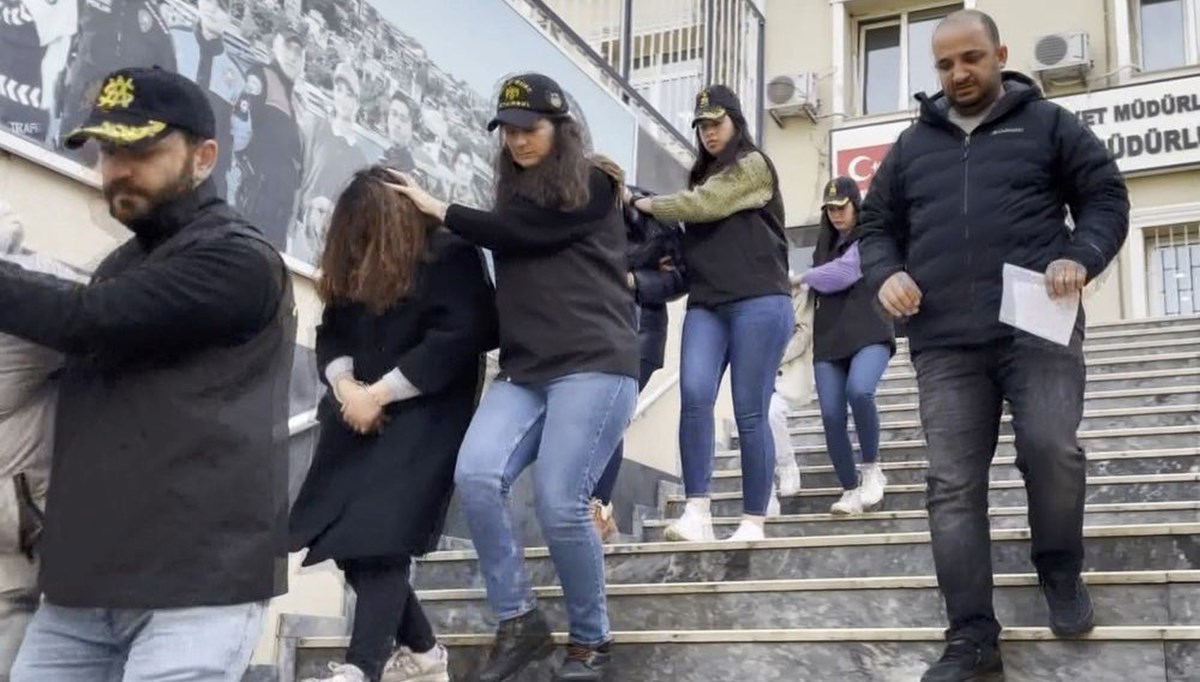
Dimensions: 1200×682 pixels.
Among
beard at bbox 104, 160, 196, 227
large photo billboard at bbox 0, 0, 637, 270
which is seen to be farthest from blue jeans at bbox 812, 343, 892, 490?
beard at bbox 104, 160, 196, 227

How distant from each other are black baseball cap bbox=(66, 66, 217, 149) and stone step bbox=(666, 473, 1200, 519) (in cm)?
272

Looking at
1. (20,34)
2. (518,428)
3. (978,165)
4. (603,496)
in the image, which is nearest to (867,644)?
(518,428)

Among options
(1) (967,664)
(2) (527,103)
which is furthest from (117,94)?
(1) (967,664)

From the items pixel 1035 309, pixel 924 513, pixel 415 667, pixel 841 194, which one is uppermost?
pixel 841 194

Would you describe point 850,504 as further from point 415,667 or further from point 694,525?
point 415,667

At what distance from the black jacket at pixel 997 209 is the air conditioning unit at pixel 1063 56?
812cm

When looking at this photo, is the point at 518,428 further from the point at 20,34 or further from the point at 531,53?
the point at 531,53

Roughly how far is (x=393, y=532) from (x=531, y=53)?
366 cm

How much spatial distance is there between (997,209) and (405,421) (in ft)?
4.81

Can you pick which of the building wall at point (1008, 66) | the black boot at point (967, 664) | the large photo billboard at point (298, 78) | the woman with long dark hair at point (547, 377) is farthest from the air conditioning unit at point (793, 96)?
the black boot at point (967, 664)

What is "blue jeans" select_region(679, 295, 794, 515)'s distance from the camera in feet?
12.9

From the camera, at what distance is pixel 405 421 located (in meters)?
2.92

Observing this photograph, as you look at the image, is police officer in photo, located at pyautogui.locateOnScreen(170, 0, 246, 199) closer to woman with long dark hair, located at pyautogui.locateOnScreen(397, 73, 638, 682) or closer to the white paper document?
woman with long dark hair, located at pyautogui.locateOnScreen(397, 73, 638, 682)

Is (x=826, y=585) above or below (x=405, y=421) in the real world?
below
